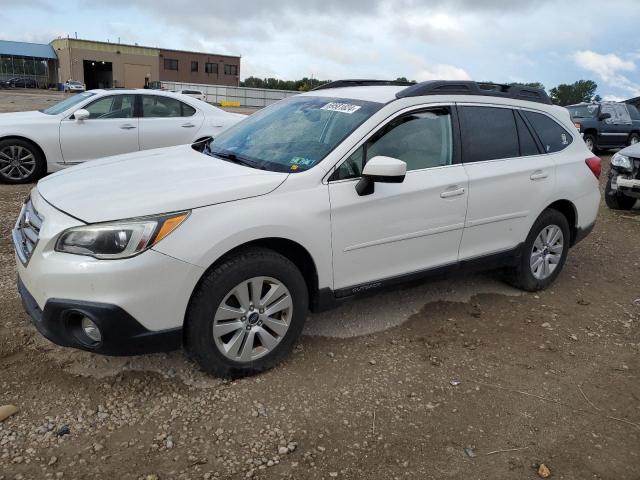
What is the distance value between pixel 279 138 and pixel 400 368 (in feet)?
5.86

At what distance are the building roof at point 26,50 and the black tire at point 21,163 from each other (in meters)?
76.9

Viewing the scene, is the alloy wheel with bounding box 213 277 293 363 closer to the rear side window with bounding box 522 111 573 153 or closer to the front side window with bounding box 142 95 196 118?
the rear side window with bounding box 522 111 573 153

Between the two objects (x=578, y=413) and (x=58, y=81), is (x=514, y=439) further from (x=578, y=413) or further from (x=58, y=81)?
(x=58, y=81)

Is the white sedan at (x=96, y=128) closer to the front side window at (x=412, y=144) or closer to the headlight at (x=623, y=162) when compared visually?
the front side window at (x=412, y=144)

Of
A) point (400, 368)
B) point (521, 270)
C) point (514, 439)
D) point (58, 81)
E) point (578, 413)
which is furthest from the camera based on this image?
point (58, 81)

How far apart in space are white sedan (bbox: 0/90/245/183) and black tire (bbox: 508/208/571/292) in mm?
4742

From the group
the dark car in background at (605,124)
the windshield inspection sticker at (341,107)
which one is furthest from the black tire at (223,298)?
the dark car in background at (605,124)

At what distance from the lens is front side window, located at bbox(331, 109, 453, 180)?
11.5ft

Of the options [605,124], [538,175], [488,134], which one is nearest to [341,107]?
[488,134]

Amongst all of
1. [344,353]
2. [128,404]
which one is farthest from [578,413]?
[128,404]

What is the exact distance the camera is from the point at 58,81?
2995 inches

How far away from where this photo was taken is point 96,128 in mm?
8320

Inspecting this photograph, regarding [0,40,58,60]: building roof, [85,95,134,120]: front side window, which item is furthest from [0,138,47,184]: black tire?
[0,40,58,60]: building roof

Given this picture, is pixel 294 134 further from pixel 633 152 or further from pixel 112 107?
pixel 633 152
